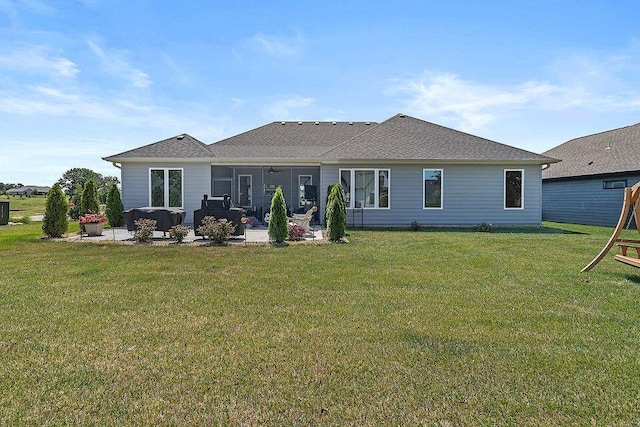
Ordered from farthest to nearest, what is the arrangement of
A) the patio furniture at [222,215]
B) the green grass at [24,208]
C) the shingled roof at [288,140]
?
the green grass at [24,208], the shingled roof at [288,140], the patio furniture at [222,215]

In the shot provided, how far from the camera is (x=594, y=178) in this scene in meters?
17.8

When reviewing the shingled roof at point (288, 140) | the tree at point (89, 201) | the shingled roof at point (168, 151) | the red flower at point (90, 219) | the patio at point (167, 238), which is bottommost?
the patio at point (167, 238)

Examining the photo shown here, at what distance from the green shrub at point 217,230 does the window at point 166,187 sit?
5.12 meters

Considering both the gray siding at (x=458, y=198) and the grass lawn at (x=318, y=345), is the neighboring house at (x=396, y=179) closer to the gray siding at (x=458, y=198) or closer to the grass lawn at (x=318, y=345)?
the gray siding at (x=458, y=198)

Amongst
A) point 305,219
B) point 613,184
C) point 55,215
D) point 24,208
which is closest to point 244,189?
point 305,219

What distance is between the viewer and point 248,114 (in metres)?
19.7

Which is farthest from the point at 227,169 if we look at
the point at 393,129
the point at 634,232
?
the point at 634,232

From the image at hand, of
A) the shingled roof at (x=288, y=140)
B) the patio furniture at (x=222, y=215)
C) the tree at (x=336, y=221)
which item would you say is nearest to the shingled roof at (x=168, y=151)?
the shingled roof at (x=288, y=140)

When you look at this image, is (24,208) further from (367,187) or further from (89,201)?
(367,187)

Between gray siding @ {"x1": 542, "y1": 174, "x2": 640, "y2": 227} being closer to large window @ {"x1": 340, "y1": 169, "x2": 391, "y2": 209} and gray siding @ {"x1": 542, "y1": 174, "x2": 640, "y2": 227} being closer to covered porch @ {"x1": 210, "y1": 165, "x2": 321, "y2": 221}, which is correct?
large window @ {"x1": 340, "y1": 169, "x2": 391, "y2": 209}

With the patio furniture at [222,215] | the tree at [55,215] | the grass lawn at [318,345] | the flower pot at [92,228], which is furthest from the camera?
the flower pot at [92,228]

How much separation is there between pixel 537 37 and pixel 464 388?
12216mm

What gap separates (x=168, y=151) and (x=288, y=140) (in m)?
6.03

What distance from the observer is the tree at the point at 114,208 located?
13.9 meters
